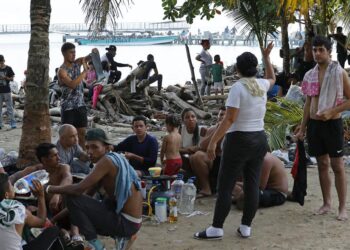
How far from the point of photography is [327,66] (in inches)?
216

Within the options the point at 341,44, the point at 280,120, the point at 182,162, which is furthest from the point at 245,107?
the point at 341,44

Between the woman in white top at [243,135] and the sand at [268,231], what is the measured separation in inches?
11.1

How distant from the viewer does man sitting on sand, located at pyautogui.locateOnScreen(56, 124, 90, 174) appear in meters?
5.87

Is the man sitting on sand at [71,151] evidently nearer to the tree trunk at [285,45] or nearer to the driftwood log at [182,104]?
the driftwood log at [182,104]

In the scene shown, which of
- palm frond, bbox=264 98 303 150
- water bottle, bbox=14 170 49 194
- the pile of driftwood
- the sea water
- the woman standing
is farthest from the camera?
the sea water

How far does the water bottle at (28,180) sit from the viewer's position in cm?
495

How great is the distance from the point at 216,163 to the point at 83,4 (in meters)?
2.76

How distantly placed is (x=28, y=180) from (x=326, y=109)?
2.73 metres

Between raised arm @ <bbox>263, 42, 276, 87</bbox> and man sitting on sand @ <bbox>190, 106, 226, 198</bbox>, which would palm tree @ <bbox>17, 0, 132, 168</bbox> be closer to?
man sitting on sand @ <bbox>190, 106, 226, 198</bbox>

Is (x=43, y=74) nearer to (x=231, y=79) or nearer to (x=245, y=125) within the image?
(x=245, y=125)

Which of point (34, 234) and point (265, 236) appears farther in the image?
point (265, 236)

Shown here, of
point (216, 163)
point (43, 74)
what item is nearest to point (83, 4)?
point (43, 74)

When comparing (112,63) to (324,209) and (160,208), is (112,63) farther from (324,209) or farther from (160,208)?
(324,209)

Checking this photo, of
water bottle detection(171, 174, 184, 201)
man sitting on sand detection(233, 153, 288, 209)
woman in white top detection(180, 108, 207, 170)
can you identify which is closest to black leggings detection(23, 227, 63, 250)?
water bottle detection(171, 174, 184, 201)
